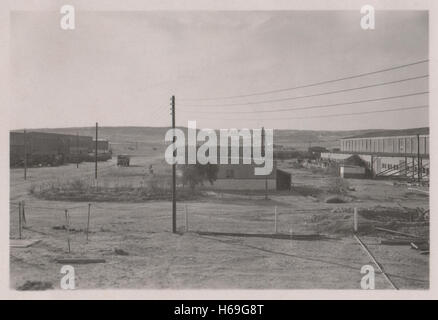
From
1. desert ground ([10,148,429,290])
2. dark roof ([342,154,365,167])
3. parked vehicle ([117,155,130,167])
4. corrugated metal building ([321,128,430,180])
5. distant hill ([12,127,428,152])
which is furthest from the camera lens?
parked vehicle ([117,155,130,167])

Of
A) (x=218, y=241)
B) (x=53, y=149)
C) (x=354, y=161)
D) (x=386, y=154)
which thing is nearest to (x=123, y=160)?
(x=53, y=149)

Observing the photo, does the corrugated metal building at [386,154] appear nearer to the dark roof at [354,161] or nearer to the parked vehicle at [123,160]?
the dark roof at [354,161]

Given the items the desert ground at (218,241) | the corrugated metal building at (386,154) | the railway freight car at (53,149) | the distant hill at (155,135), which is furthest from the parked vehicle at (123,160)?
the corrugated metal building at (386,154)

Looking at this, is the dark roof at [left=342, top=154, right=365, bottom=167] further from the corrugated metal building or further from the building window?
the building window

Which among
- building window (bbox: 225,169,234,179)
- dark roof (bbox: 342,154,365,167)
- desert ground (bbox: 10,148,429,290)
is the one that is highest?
dark roof (bbox: 342,154,365,167)

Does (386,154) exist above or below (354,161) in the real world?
above

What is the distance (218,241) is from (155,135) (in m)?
5.30

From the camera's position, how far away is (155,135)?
13984mm

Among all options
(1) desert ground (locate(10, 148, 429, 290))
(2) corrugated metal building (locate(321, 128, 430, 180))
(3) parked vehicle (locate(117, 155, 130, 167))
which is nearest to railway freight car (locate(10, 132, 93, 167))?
(1) desert ground (locate(10, 148, 429, 290))

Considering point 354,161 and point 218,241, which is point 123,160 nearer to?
point 218,241

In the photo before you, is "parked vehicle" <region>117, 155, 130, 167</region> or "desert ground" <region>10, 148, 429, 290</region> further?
"parked vehicle" <region>117, 155, 130, 167</region>

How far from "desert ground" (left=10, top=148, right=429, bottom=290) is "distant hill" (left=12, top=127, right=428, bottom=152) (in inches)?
85.4

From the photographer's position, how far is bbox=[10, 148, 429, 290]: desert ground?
8.85 meters
